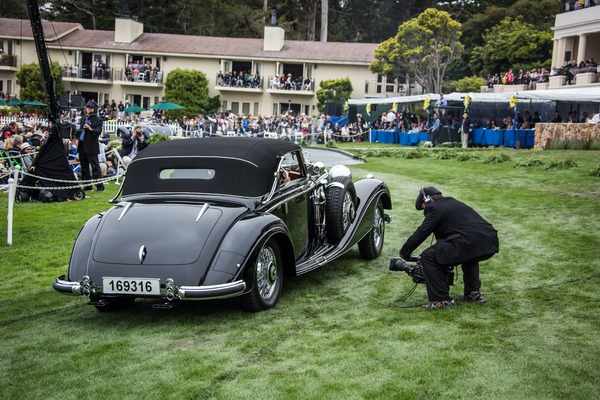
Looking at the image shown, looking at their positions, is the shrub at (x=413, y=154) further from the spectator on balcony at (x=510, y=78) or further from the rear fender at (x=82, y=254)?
the spectator on balcony at (x=510, y=78)

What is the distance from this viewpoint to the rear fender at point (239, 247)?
7.01 meters

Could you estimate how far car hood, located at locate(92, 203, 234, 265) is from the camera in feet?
23.1

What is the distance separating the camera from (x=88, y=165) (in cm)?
1805

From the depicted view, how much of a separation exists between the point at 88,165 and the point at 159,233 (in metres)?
11.6

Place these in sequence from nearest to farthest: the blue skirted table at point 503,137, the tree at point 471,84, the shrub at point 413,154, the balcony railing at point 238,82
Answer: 1. the shrub at point 413,154
2. the blue skirted table at point 503,137
3. the tree at point 471,84
4. the balcony railing at point 238,82

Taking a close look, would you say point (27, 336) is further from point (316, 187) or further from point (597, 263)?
point (597, 263)

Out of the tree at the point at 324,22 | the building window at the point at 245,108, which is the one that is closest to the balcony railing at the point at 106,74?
the building window at the point at 245,108

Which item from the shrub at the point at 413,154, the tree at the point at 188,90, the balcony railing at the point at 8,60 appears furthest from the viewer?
the balcony railing at the point at 8,60

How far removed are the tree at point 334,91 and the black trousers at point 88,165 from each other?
127 feet

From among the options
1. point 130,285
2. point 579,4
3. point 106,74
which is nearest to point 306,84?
point 106,74

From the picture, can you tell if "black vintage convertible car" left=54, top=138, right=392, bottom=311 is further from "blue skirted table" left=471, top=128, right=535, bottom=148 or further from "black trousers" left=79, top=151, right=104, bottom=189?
"blue skirted table" left=471, top=128, right=535, bottom=148

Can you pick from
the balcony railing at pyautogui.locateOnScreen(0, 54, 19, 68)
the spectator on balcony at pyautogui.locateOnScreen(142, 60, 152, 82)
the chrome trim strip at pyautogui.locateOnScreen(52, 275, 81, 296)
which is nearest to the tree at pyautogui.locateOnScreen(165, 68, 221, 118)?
the spectator on balcony at pyautogui.locateOnScreen(142, 60, 152, 82)

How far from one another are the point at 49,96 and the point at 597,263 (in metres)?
11.4

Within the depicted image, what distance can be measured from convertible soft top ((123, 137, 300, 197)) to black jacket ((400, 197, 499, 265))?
1819 mm
